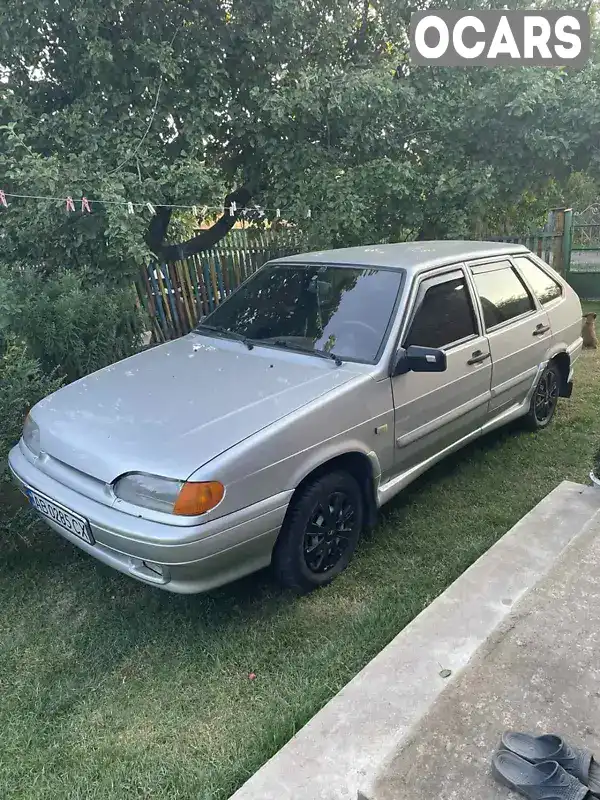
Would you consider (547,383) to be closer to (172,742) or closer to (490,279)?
(490,279)

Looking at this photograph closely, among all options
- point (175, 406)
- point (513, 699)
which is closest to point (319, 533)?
point (175, 406)

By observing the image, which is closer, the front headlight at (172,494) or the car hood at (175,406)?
the front headlight at (172,494)

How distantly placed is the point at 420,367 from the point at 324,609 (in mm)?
1342

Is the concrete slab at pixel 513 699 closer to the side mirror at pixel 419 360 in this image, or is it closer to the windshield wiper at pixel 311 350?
the side mirror at pixel 419 360

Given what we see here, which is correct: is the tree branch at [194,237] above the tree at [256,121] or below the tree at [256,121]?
below

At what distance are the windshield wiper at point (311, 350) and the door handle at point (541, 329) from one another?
1987mm

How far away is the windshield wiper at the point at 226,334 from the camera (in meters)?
3.51

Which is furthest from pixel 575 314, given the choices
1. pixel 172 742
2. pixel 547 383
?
pixel 172 742

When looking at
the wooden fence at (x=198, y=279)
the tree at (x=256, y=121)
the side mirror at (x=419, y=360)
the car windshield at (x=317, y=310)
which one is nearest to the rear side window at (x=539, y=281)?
the car windshield at (x=317, y=310)

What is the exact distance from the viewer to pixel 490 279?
3980 mm

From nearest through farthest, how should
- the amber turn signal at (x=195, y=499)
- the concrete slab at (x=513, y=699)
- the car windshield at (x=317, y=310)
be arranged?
the concrete slab at (x=513, y=699), the amber turn signal at (x=195, y=499), the car windshield at (x=317, y=310)

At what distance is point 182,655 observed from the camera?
2588 mm

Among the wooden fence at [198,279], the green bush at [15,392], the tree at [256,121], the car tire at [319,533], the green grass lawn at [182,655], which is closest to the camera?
the green grass lawn at [182,655]

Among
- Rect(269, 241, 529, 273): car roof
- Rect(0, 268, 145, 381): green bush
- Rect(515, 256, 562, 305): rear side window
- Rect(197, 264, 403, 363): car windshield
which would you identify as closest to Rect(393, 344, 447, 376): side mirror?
Rect(197, 264, 403, 363): car windshield
